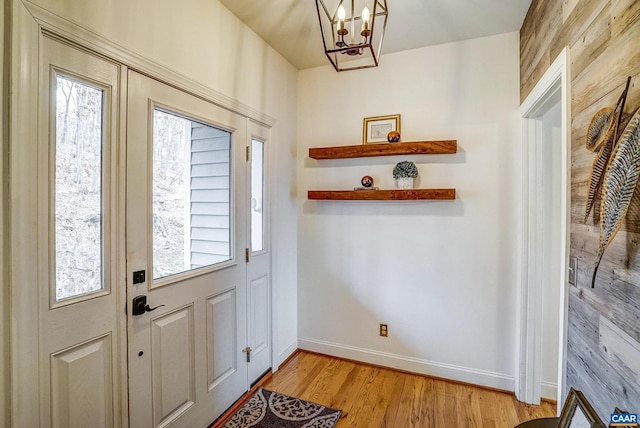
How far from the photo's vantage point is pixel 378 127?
8.50 feet

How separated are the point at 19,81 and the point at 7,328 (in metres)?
0.85

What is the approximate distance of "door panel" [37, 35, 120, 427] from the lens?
114 centimetres

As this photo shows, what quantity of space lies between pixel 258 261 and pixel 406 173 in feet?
4.53

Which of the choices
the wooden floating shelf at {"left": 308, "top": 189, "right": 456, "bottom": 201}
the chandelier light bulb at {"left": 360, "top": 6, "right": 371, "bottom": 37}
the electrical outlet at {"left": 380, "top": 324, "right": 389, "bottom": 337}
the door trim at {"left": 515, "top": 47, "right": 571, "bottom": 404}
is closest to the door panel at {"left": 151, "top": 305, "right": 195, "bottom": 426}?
the wooden floating shelf at {"left": 308, "top": 189, "right": 456, "bottom": 201}

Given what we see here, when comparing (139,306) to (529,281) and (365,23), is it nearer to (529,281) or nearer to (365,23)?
(365,23)

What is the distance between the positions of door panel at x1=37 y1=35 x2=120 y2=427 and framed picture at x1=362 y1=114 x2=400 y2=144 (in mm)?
1844

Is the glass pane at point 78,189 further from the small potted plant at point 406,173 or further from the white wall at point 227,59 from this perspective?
the small potted plant at point 406,173

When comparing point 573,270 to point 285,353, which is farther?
point 285,353

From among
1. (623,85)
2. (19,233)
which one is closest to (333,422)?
(19,233)

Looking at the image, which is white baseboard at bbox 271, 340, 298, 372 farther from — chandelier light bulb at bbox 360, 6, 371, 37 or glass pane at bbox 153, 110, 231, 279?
chandelier light bulb at bbox 360, 6, 371, 37

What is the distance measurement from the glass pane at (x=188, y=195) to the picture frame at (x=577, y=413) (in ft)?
5.86

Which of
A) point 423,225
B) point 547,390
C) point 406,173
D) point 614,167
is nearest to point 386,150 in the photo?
point 406,173

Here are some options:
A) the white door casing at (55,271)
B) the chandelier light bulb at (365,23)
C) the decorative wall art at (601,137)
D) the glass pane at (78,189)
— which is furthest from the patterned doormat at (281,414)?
the chandelier light bulb at (365,23)

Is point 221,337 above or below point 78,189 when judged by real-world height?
below
